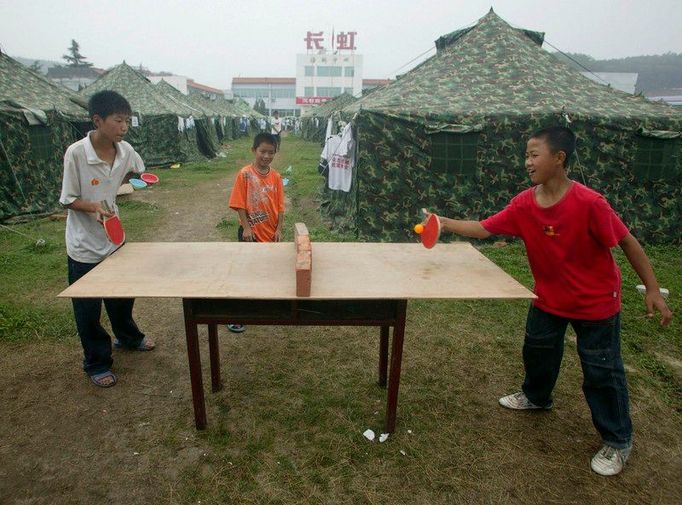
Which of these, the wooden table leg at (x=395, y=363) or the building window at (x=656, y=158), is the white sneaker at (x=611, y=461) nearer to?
the wooden table leg at (x=395, y=363)

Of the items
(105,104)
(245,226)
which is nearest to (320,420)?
(245,226)

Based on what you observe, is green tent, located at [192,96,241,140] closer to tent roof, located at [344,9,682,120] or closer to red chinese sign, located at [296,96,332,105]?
tent roof, located at [344,9,682,120]

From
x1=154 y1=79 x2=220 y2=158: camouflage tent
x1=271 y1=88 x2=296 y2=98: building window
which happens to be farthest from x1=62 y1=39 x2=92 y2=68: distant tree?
x1=154 y1=79 x2=220 y2=158: camouflage tent

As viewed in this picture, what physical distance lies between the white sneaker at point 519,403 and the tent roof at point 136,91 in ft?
49.5

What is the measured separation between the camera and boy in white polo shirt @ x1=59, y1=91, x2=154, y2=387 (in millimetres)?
2889

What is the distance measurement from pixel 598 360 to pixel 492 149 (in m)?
4.95

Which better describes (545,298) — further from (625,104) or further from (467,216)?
(625,104)

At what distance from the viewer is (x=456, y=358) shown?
151 inches

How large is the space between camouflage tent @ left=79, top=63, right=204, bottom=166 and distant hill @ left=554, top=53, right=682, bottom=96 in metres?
84.2

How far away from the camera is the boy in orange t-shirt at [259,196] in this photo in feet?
12.3

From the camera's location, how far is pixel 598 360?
8.10 ft

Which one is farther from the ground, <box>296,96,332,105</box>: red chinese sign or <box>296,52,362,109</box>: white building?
<box>296,52,362,109</box>: white building

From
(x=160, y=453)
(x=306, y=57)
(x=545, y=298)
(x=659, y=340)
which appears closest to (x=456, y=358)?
(x=545, y=298)

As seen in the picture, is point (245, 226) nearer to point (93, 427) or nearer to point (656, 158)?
point (93, 427)
